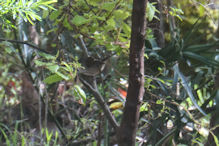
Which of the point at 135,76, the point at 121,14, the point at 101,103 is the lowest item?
the point at 101,103

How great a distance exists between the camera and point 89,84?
91 centimetres

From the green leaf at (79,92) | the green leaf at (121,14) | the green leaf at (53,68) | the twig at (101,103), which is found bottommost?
the twig at (101,103)

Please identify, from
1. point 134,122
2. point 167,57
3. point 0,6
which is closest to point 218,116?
point 167,57

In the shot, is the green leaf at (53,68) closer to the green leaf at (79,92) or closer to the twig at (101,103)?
the green leaf at (79,92)

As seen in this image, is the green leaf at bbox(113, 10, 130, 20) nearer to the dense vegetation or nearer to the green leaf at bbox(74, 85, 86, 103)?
the dense vegetation

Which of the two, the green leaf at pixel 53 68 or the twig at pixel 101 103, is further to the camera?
the twig at pixel 101 103

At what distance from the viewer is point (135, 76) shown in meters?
0.65

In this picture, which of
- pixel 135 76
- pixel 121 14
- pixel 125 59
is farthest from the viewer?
pixel 125 59

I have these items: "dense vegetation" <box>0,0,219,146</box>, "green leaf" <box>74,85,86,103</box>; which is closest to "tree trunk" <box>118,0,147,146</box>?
"dense vegetation" <box>0,0,219,146</box>

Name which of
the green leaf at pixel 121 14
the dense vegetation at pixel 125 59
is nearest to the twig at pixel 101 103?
the dense vegetation at pixel 125 59

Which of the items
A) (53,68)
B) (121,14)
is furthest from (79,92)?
(121,14)

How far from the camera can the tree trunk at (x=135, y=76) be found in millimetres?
603

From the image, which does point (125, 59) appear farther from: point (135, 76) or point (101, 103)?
point (135, 76)

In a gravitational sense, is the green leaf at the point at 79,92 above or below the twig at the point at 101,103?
above
